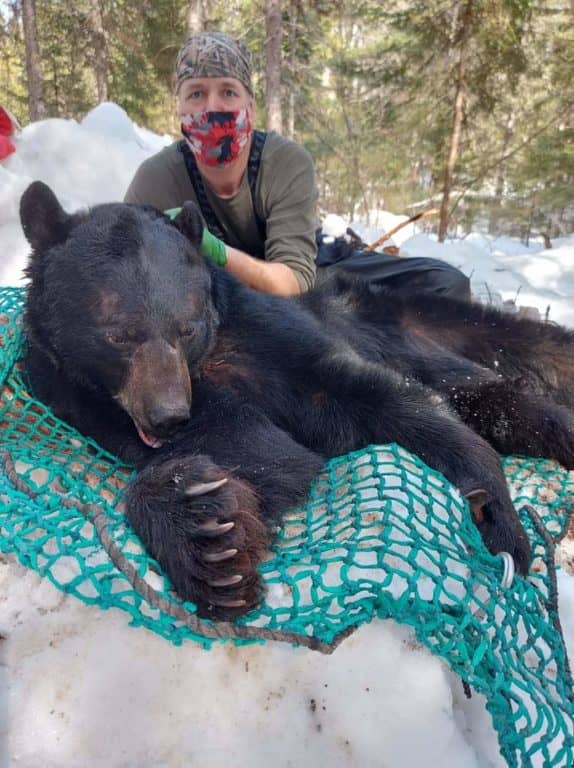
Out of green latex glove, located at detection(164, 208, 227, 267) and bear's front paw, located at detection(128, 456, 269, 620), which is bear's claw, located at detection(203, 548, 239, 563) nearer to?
bear's front paw, located at detection(128, 456, 269, 620)

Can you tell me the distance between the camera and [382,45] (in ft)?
38.6

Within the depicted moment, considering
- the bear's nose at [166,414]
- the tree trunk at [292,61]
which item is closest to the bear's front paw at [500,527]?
the bear's nose at [166,414]

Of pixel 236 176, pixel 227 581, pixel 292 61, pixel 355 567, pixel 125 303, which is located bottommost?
pixel 355 567

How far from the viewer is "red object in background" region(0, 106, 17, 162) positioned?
5.83m

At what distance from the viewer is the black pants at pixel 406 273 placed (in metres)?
3.91

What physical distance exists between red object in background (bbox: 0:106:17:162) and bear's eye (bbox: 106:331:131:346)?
506 centimetres

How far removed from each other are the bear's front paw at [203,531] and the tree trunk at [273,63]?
876 centimetres

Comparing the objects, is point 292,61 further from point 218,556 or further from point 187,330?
point 218,556

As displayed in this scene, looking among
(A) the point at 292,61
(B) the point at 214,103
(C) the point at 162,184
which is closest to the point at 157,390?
(B) the point at 214,103

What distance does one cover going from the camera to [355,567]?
4.89 ft

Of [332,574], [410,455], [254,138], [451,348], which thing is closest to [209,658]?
[332,574]

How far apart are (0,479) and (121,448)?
41cm

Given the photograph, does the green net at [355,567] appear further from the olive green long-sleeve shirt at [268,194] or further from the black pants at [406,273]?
→ the black pants at [406,273]

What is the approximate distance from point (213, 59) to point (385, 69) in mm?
9707
